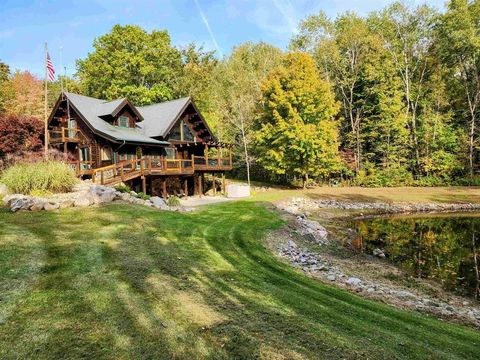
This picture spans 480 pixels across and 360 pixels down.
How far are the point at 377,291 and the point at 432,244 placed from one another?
26.2ft

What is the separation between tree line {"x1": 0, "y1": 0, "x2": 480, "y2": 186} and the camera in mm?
32000

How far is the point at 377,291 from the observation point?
8016 millimetres

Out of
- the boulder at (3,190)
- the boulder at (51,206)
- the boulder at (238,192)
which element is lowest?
the boulder at (238,192)

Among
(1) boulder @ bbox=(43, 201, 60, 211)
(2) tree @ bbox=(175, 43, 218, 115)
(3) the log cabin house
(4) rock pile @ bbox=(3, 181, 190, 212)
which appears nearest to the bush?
(4) rock pile @ bbox=(3, 181, 190, 212)

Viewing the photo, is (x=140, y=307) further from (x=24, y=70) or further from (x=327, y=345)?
(x=24, y=70)

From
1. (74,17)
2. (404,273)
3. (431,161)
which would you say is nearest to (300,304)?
(404,273)

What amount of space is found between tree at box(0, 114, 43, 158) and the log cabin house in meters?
1.07

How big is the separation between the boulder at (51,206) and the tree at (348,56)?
32.0 metres

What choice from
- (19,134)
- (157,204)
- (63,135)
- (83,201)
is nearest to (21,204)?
(83,201)

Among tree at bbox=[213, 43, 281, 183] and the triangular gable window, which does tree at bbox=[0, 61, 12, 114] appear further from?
tree at bbox=[213, 43, 281, 183]

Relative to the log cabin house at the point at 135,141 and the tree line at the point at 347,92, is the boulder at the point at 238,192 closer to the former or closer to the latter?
the log cabin house at the point at 135,141

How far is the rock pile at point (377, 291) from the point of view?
7.10 metres

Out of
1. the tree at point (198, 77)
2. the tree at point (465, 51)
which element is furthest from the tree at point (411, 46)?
the tree at point (198, 77)

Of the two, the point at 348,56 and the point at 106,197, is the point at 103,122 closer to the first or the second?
the point at 106,197
